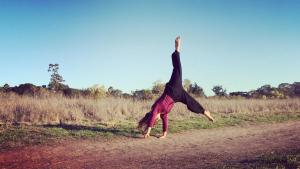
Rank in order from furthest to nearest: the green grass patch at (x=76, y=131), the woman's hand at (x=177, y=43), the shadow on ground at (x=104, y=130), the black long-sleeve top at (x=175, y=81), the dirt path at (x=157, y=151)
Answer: the shadow on ground at (x=104, y=130)
the green grass patch at (x=76, y=131)
the black long-sleeve top at (x=175, y=81)
the woman's hand at (x=177, y=43)
the dirt path at (x=157, y=151)

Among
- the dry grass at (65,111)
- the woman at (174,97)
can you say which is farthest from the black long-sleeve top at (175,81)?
the dry grass at (65,111)

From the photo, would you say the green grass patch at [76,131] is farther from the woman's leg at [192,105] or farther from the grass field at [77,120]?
the woman's leg at [192,105]

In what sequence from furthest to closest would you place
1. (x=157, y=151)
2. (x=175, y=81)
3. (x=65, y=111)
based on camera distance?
(x=65, y=111), (x=175, y=81), (x=157, y=151)

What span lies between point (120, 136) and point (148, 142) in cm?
158

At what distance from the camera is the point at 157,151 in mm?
10336

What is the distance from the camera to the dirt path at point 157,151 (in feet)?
29.2

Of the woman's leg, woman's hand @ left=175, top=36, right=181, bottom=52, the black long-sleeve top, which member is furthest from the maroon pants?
woman's hand @ left=175, top=36, right=181, bottom=52

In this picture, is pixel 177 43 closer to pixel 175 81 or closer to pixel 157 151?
pixel 175 81

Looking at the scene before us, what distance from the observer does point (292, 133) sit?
45.8ft

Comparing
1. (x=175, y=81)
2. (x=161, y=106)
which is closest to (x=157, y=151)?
(x=161, y=106)

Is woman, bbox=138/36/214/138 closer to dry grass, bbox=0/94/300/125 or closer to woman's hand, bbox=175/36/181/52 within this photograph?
woman's hand, bbox=175/36/181/52

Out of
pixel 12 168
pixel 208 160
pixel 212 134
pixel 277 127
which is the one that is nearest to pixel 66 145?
pixel 12 168

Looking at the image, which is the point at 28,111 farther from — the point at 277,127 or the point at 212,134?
the point at 277,127

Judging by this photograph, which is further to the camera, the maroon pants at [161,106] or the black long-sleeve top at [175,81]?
the maroon pants at [161,106]
